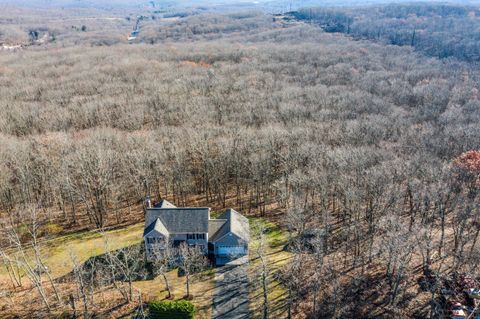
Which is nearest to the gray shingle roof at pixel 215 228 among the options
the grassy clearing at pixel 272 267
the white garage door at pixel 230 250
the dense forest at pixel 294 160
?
the white garage door at pixel 230 250

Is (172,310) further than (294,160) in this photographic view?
No

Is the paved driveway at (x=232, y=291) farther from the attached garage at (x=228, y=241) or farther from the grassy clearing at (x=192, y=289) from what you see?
the attached garage at (x=228, y=241)

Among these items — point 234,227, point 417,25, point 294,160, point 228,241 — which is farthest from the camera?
point 417,25

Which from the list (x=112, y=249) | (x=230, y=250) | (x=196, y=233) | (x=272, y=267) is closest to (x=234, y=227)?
(x=230, y=250)

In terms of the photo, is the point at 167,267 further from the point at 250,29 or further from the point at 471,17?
the point at 471,17

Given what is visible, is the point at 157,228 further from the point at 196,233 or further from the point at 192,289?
the point at 192,289

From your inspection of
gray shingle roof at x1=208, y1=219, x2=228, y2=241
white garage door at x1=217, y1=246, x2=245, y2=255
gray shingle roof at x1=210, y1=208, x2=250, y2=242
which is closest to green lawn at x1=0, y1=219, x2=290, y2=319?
white garage door at x1=217, y1=246, x2=245, y2=255

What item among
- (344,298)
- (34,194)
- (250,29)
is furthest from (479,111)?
(250,29)
